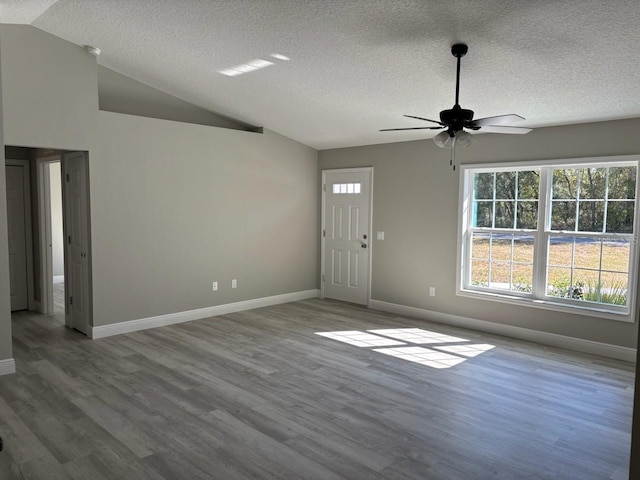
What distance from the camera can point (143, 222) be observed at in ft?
18.4

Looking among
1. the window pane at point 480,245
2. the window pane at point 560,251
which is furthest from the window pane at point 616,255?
the window pane at point 480,245

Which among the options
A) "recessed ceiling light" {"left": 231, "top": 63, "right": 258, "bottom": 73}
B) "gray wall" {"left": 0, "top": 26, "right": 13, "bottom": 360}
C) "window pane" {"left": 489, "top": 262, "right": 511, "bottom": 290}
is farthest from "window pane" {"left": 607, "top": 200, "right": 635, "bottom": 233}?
"gray wall" {"left": 0, "top": 26, "right": 13, "bottom": 360}

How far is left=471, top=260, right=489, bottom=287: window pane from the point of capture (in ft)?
19.2

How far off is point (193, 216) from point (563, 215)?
175 inches

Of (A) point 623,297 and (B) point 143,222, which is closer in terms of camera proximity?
(A) point 623,297

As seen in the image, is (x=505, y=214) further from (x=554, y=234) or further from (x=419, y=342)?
(x=419, y=342)

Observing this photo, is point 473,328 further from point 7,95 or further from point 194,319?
point 7,95

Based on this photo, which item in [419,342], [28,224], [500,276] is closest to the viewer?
[419,342]

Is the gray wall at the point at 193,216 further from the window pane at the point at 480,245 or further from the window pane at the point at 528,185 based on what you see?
the window pane at the point at 528,185

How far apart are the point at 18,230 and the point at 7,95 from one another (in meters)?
2.52

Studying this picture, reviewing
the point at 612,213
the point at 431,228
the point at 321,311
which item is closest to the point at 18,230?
the point at 321,311

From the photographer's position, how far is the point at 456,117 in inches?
139

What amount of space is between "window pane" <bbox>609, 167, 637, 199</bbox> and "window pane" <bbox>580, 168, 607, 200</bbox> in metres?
A: 0.07

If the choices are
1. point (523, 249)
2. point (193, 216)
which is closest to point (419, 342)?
point (523, 249)
